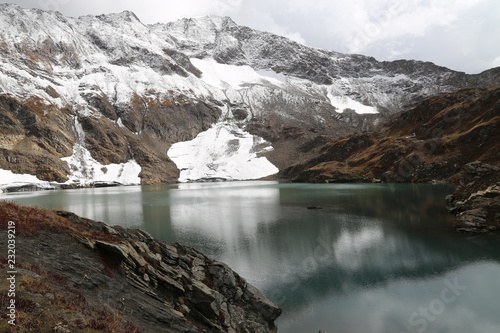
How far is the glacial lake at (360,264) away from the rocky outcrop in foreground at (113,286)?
10.8 feet

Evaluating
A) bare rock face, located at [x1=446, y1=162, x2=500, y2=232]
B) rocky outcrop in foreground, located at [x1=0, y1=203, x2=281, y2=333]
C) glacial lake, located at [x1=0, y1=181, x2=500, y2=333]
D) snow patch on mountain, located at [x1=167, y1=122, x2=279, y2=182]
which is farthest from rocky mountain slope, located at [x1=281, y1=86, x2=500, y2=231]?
rocky outcrop in foreground, located at [x1=0, y1=203, x2=281, y2=333]

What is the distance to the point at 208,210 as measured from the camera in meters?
55.1

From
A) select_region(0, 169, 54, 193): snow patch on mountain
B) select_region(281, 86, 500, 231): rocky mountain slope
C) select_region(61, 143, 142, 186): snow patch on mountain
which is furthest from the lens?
select_region(61, 143, 142, 186): snow patch on mountain

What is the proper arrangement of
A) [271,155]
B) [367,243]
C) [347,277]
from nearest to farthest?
1. [347,277]
2. [367,243]
3. [271,155]

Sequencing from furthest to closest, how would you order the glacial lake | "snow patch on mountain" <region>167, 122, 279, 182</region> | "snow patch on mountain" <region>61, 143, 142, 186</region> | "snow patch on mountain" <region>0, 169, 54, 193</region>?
"snow patch on mountain" <region>167, 122, 279, 182</region> → "snow patch on mountain" <region>61, 143, 142, 186</region> → "snow patch on mountain" <region>0, 169, 54, 193</region> → the glacial lake

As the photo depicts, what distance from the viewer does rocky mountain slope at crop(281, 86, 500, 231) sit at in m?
76.5

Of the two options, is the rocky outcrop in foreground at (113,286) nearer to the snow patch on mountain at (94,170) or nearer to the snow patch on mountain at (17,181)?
the snow patch on mountain at (17,181)

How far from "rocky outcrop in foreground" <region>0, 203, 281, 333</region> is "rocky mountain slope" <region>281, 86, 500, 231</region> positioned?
126ft

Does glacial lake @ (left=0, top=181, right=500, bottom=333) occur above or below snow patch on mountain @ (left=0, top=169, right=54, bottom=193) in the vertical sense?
below

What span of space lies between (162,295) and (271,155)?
569ft

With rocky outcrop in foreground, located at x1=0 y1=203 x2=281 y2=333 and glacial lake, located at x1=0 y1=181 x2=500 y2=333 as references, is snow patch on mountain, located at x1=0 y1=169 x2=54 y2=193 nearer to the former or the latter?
glacial lake, located at x1=0 y1=181 x2=500 y2=333

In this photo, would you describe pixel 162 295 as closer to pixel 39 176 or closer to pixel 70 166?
pixel 39 176

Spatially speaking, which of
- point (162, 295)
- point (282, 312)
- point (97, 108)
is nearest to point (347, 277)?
point (282, 312)

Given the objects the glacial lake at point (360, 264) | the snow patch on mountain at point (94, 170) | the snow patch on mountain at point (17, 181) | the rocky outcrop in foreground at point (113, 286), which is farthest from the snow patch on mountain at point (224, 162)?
the rocky outcrop in foreground at point (113, 286)
